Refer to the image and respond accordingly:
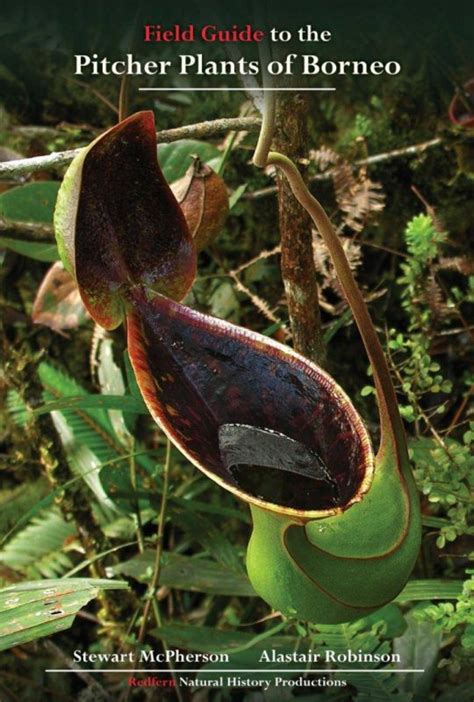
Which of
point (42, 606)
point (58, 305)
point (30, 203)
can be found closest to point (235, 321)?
point (58, 305)

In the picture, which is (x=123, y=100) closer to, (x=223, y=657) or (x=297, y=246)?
(x=297, y=246)

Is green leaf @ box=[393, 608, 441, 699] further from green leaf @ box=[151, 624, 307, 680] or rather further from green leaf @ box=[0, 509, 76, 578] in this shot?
green leaf @ box=[0, 509, 76, 578]

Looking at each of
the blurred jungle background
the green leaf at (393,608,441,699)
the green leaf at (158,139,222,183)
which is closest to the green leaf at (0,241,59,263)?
the blurred jungle background

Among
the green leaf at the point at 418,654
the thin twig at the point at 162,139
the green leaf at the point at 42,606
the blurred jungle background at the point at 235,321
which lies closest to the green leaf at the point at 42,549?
the blurred jungle background at the point at 235,321

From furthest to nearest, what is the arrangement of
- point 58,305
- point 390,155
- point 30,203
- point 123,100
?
point 390,155, point 58,305, point 30,203, point 123,100

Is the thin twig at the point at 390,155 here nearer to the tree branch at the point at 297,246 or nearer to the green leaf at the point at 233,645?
the tree branch at the point at 297,246

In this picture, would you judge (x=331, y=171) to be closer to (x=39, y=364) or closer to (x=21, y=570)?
(x=39, y=364)
